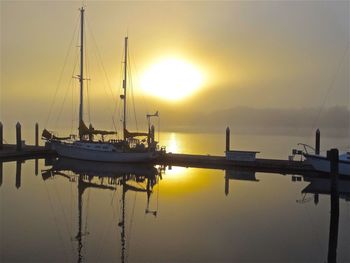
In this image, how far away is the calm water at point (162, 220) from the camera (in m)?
14.2

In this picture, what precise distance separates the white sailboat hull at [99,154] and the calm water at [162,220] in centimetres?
668

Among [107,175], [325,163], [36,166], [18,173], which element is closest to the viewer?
[325,163]

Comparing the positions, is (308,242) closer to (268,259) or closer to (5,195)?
(268,259)

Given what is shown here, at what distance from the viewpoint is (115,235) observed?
16.1 m

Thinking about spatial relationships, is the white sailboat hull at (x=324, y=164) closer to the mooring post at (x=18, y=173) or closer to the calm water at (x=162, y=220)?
the calm water at (x=162, y=220)

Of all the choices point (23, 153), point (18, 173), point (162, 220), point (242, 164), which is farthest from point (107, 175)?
point (162, 220)

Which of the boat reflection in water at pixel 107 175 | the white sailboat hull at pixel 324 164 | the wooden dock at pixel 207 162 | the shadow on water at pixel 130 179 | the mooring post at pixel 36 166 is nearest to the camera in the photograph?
the shadow on water at pixel 130 179

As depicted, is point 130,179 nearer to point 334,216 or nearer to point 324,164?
point 324,164

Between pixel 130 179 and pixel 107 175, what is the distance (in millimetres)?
2405

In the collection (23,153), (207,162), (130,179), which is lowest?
(130,179)

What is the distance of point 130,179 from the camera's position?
1191 inches

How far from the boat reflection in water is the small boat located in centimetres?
1142

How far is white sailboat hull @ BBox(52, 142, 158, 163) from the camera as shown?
37.8 metres

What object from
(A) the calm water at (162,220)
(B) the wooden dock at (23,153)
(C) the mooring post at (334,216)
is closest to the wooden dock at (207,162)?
(B) the wooden dock at (23,153)
